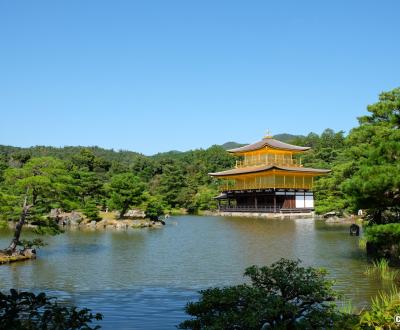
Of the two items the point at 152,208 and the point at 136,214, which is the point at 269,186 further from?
the point at 136,214

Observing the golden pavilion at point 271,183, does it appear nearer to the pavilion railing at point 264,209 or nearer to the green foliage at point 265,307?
the pavilion railing at point 264,209

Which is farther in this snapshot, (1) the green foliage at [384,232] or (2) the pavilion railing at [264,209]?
(2) the pavilion railing at [264,209]

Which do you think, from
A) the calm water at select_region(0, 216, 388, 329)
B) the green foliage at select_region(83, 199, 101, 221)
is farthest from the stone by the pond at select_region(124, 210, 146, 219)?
the calm water at select_region(0, 216, 388, 329)

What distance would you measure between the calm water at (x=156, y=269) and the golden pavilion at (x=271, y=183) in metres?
19.1

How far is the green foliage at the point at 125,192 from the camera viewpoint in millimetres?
29516

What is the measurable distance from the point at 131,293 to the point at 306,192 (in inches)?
1358

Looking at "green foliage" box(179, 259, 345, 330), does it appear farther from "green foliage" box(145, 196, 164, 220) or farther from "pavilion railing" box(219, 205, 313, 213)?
"pavilion railing" box(219, 205, 313, 213)

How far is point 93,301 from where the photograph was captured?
9.33 m

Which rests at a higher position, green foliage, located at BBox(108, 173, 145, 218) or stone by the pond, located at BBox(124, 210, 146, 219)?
green foliage, located at BBox(108, 173, 145, 218)

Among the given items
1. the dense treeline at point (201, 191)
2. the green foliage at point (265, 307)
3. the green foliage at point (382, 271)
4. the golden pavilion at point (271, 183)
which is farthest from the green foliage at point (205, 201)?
the green foliage at point (265, 307)

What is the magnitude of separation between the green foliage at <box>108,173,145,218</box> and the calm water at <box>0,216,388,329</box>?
24.3ft

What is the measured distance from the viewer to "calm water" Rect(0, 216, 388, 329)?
9062 mm

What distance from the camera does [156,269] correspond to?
13383 millimetres

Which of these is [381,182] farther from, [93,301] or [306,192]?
[306,192]
